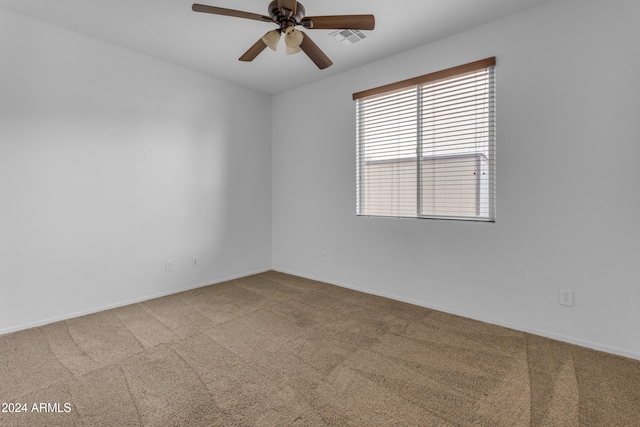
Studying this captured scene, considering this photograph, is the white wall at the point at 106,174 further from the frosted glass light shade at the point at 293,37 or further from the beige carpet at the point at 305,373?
the frosted glass light shade at the point at 293,37

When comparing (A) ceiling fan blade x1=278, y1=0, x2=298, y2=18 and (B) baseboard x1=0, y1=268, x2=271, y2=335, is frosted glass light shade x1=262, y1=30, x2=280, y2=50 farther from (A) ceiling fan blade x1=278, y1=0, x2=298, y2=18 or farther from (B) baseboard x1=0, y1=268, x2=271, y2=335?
(B) baseboard x1=0, y1=268, x2=271, y2=335

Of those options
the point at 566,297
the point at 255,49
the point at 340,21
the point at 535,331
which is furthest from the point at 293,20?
the point at 535,331

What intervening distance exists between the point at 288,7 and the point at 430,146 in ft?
6.24

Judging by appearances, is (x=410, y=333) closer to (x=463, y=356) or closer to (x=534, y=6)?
(x=463, y=356)

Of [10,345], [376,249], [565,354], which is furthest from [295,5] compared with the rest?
[10,345]

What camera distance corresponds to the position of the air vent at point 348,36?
2742 mm

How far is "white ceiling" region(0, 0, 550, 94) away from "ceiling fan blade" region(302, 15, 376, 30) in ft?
1.49

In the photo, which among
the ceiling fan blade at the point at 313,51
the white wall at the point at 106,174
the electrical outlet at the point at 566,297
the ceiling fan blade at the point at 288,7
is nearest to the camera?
the ceiling fan blade at the point at 288,7

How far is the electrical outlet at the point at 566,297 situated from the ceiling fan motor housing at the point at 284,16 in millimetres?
2857

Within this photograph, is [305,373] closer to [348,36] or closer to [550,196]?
[550,196]

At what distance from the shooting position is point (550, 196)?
2.40 m

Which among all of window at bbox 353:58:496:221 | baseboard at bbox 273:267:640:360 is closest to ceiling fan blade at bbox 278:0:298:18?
window at bbox 353:58:496:221

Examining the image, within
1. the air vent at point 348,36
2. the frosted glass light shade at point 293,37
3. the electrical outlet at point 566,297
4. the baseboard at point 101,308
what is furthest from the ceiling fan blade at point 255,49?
the electrical outlet at point 566,297

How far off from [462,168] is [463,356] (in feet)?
5.49
